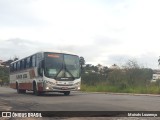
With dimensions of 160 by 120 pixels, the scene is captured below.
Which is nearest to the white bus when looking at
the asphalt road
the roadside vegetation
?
the asphalt road

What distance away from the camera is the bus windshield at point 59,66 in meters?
23.1

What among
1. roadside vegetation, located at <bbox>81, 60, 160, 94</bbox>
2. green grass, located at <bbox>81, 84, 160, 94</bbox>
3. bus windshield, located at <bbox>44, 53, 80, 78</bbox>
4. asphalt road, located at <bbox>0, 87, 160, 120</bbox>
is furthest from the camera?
roadside vegetation, located at <bbox>81, 60, 160, 94</bbox>

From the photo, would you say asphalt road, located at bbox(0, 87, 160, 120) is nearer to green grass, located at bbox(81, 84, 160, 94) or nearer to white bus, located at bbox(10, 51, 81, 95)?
white bus, located at bbox(10, 51, 81, 95)

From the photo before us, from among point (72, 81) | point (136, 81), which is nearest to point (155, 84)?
point (136, 81)

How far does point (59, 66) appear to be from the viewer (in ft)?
76.4

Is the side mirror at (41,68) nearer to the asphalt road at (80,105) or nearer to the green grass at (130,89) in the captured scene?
the asphalt road at (80,105)

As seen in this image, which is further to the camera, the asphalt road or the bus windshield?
the bus windshield

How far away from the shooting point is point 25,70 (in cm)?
2784

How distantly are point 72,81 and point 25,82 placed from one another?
5710 millimetres

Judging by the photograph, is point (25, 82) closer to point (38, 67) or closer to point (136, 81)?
point (38, 67)

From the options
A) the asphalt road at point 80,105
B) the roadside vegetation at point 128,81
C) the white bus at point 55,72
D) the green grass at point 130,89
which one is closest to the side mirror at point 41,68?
the white bus at point 55,72

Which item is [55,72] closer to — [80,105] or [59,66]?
[59,66]

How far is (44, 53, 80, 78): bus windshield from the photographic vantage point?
23094mm

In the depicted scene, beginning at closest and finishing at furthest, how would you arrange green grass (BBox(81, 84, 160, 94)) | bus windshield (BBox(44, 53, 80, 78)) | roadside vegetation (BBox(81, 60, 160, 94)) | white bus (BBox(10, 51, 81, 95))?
white bus (BBox(10, 51, 81, 95)), bus windshield (BBox(44, 53, 80, 78)), green grass (BBox(81, 84, 160, 94)), roadside vegetation (BBox(81, 60, 160, 94))
